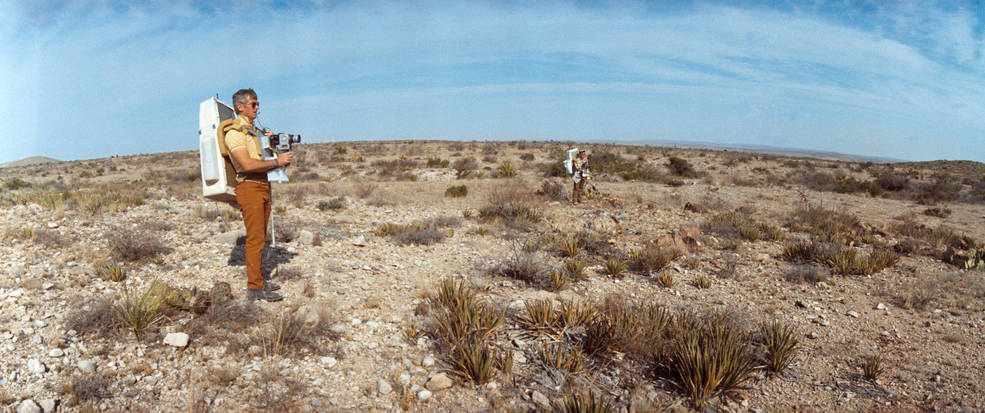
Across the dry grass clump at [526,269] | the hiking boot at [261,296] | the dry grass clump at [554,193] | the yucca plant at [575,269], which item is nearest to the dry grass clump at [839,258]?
the yucca plant at [575,269]

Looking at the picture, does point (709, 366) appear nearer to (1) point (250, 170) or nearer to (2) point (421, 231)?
(1) point (250, 170)

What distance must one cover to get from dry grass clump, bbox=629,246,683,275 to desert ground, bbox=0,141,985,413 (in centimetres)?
3

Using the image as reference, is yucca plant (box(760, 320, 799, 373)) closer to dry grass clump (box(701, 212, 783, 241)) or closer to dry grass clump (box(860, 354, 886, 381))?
dry grass clump (box(860, 354, 886, 381))

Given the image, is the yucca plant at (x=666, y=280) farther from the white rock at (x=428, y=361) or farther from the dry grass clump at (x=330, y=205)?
the dry grass clump at (x=330, y=205)

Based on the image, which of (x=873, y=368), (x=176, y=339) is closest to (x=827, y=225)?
(x=873, y=368)

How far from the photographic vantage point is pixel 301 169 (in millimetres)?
22641

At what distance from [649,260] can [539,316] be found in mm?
3069

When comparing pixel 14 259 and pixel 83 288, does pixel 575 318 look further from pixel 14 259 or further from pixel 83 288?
pixel 14 259

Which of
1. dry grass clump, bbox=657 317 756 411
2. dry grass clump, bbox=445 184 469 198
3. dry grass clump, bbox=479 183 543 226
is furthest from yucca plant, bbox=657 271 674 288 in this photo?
dry grass clump, bbox=445 184 469 198

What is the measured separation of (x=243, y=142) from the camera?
4234mm

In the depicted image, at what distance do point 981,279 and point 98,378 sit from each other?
10421 millimetres

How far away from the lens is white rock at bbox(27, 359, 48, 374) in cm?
334

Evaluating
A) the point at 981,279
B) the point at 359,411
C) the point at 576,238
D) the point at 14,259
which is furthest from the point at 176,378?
the point at 981,279

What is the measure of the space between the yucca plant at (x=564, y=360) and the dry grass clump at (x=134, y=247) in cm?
554
